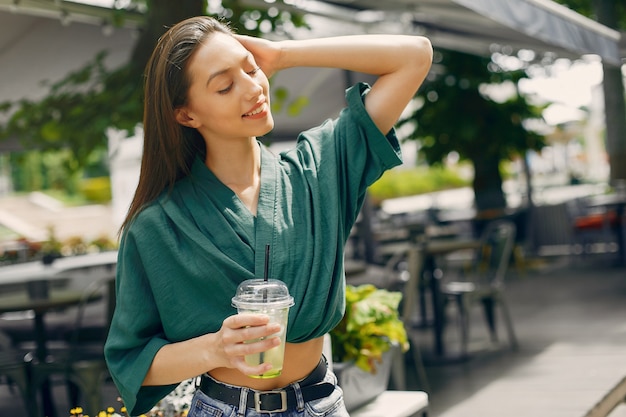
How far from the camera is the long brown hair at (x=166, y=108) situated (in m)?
1.66

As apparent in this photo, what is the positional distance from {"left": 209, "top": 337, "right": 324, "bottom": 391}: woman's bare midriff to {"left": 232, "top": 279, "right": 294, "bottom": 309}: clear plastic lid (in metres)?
0.24

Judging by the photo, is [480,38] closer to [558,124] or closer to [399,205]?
[558,124]

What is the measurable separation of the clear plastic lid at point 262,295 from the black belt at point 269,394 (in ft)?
0.82

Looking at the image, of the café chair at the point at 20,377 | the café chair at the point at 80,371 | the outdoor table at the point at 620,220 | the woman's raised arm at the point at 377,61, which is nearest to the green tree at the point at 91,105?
the café chair at the point at 80,371

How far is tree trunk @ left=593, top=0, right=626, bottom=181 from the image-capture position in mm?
12586

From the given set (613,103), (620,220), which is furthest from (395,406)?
(613,103)

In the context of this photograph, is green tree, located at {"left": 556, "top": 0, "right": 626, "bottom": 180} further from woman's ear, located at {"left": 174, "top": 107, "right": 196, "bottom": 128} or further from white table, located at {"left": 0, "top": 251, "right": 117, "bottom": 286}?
woman's ear, located at {"left": 174, "top": 107, "right": 196, "bottom": 128}

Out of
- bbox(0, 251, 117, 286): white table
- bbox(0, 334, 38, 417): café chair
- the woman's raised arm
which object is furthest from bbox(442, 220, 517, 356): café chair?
the woman's raised arm

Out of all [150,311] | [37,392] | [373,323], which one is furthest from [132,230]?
[37,392]

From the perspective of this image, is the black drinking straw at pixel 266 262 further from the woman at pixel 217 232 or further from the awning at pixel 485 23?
the awning at pixel 485 23

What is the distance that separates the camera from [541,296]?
30.9ft

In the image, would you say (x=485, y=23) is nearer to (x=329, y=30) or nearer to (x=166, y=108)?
(x=329, y=30)

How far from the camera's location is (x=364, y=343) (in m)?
→ 3.57

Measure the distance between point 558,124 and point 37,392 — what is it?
15.4 metres
